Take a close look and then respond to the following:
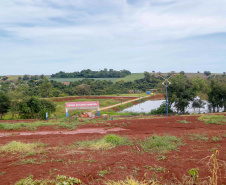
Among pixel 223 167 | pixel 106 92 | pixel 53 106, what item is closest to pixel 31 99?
pixel 53 106

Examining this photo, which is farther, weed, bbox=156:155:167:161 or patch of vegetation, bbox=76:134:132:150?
patch of vegetation, bbox=76:134:132:150

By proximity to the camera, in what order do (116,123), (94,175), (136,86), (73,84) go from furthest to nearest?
(136,86), (73,84), (116,123), (94,175)

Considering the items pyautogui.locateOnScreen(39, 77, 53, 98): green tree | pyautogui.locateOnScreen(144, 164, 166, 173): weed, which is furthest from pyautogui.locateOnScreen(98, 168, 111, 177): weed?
pyautogui.locateOnScreen(39, 77, 53, 98): green tree

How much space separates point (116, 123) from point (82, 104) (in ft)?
34.5

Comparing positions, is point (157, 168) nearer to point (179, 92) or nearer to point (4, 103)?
point (179, 92)

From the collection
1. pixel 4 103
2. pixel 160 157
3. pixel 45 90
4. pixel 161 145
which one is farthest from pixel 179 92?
pixel 45 90

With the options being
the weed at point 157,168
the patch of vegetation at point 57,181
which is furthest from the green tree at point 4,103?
the weed at point 157,168

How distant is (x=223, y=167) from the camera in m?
5.53


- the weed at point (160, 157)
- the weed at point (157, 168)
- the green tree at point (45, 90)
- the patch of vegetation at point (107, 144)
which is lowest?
the patch of vegetation at point (107, 144)

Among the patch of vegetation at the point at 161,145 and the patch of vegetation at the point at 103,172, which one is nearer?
the patch of vegetation at the point at 103,172

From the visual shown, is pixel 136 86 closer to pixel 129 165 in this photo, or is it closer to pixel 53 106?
pixel 53 106

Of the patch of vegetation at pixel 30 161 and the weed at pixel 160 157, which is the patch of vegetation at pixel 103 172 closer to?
the weed at pixel 160 157

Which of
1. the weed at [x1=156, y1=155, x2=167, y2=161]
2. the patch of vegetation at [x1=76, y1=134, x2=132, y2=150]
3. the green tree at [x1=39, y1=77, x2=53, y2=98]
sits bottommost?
the patch of vegetation at [x1=76, y1=134, x2=132, y2=150]

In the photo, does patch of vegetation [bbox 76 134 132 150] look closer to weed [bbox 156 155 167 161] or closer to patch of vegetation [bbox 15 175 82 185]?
weed [bbox 156 155 167 161]
